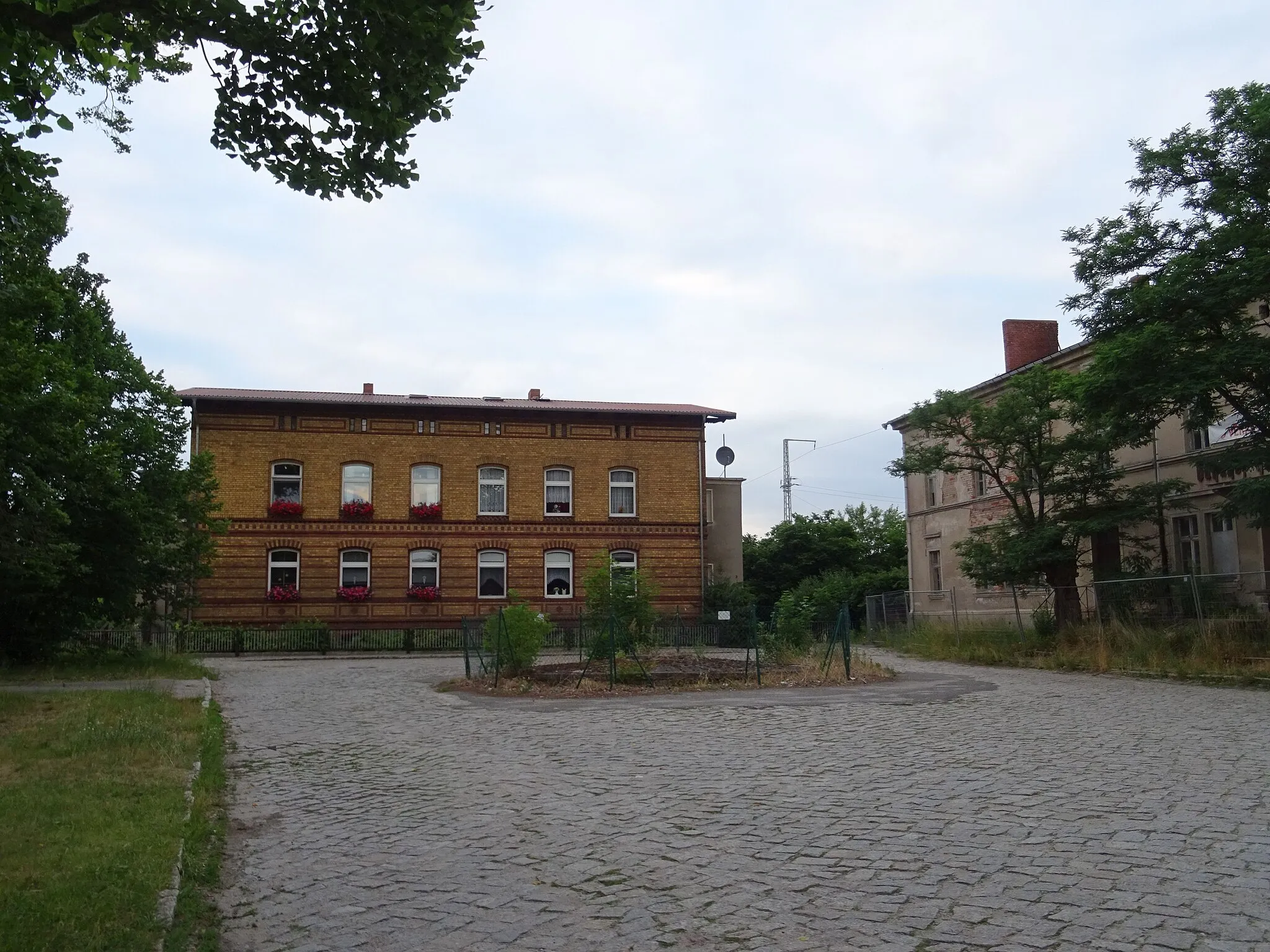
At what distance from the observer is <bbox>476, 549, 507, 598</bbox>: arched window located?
4038 centimetres

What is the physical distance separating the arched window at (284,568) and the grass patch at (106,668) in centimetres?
1283

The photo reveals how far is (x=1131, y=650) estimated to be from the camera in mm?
21609

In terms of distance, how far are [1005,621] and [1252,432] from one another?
30.3 ft

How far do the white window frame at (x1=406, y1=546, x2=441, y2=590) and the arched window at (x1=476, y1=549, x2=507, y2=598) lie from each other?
4.59 feet

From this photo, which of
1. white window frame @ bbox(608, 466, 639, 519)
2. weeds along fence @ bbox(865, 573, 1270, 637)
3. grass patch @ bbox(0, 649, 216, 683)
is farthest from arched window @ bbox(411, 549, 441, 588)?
weeds along fence @ bbox(865, 573, 1270, 637)

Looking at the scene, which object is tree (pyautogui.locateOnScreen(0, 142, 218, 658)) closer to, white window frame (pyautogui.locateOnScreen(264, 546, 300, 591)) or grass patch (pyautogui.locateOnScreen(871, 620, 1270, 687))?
white window frame (pyautogui.locateOnScreen(264, 546, 300, 591))

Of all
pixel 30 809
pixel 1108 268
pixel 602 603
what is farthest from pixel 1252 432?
pixel 30 809

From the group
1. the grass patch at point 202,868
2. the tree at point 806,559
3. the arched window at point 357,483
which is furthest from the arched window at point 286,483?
the grass patch at point 202,868

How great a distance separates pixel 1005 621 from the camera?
3112cm

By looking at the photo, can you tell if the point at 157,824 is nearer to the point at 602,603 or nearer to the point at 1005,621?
the point at 602,603

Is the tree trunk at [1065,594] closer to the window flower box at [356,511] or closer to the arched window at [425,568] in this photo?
the arched window at [425,568]

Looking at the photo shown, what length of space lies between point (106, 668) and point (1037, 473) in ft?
73.9

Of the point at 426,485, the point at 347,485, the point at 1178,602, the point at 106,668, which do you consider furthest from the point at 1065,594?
the point at 347,485

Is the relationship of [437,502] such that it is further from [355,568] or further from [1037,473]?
[1037,473]
